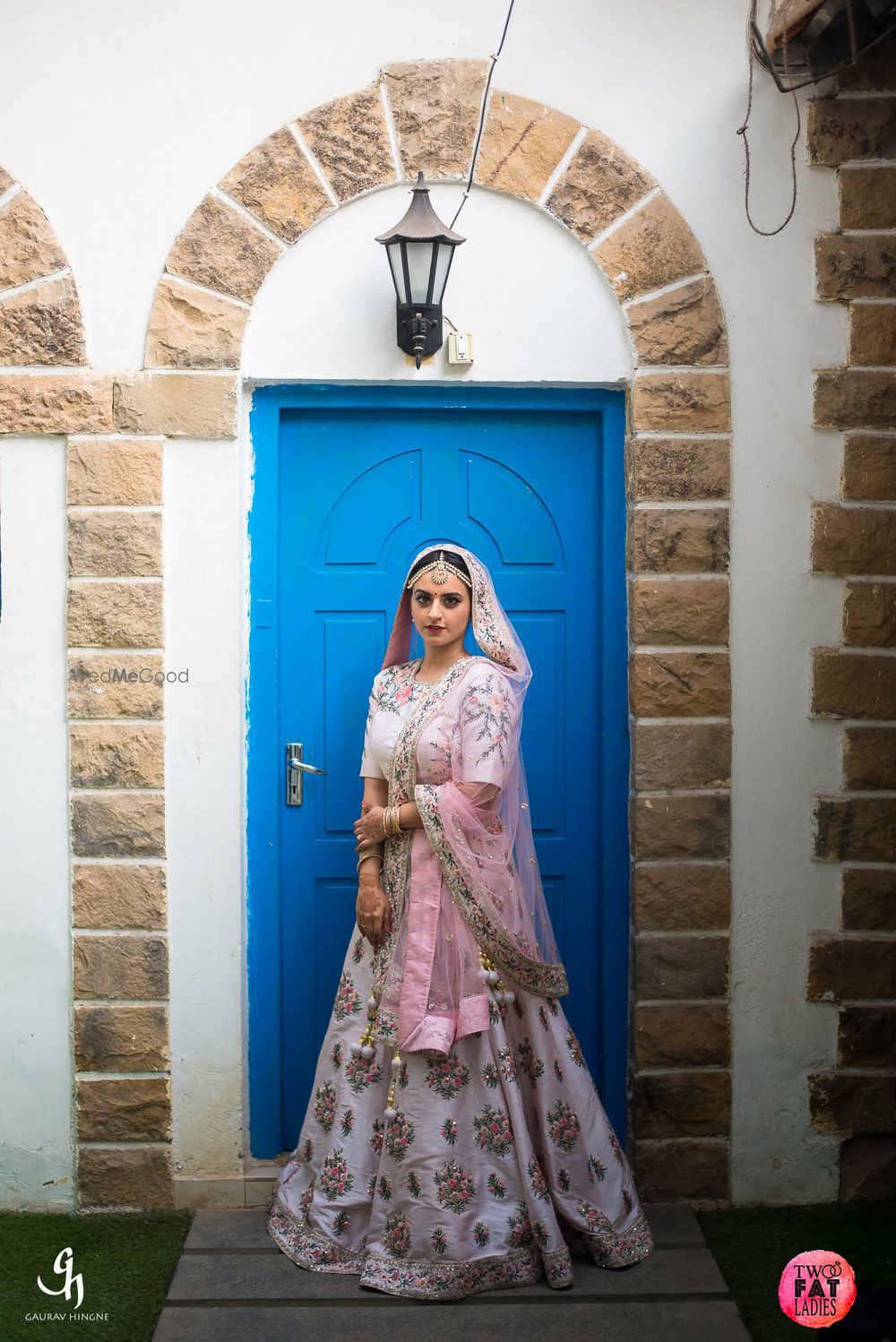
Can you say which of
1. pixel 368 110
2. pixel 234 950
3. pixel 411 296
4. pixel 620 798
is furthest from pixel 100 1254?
pixel 368 110

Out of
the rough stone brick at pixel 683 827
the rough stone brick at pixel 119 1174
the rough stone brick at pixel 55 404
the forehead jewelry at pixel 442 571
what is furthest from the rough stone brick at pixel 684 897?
the rough stone brick at pixel 55 404

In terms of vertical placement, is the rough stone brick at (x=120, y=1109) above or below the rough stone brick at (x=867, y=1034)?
below

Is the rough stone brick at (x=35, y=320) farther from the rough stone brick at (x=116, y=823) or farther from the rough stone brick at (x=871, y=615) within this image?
the rough stone brick at (x=871, y=615)

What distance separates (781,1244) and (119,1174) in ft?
5.83

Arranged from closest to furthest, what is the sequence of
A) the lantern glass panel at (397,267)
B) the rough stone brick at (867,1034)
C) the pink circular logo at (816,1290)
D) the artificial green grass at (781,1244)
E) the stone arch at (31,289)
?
the pink circular logo at (816,1290) < the artificial green grass at (781,1244) < the lantern glass panel at (397,267) < the stone arch at (31,289) < the rough stone brick at (867,1034)

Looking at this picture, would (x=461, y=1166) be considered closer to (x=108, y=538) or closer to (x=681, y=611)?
(x=681, y=611)

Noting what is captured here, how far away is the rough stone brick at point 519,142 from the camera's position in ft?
10.8

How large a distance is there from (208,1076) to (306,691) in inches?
43.3

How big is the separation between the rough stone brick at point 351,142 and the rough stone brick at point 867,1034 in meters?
2.62

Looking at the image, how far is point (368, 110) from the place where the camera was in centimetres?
329

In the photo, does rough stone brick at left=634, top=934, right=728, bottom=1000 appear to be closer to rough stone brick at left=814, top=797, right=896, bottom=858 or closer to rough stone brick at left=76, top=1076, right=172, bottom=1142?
rough stone brick at left=814, top=797, right=896, bottom=858

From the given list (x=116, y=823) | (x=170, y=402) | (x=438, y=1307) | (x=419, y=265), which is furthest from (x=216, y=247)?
(x=438, y=1307)

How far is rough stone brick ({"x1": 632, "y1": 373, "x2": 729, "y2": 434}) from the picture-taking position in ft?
10.9

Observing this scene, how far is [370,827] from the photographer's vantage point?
3.08 m
